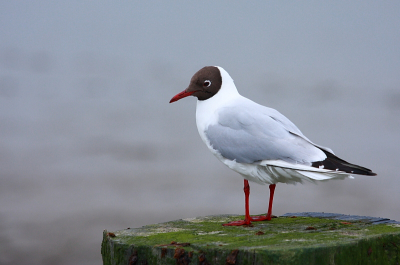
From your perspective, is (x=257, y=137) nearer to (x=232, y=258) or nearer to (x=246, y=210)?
(x=246, y=210)

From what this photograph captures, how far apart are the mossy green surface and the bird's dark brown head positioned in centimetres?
157

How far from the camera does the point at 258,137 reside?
5105 mm

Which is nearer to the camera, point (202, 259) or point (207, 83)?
point (202, 259)

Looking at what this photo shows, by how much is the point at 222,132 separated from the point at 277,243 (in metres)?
1.55

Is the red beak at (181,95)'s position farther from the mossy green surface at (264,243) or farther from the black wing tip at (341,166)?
the black wing tip at (341,166)

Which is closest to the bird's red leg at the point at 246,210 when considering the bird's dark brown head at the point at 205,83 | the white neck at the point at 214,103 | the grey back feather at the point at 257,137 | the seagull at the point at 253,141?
the seagull at the point at 253,141

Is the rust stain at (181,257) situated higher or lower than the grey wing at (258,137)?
lower

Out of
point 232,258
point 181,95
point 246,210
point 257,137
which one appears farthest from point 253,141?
point 232,258

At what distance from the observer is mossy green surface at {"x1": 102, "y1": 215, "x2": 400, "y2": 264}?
12.8ft

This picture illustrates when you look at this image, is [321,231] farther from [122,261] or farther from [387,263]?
[122,261]

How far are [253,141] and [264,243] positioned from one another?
4.11ft

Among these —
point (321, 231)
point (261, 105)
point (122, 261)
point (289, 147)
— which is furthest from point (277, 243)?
point (261, 105)

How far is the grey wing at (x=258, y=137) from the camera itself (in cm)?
496

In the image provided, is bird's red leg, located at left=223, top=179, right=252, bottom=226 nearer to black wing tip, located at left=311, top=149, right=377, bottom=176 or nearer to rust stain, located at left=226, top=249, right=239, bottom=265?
black wing tip, located at left=311, top=149, right=377, bottom=176
